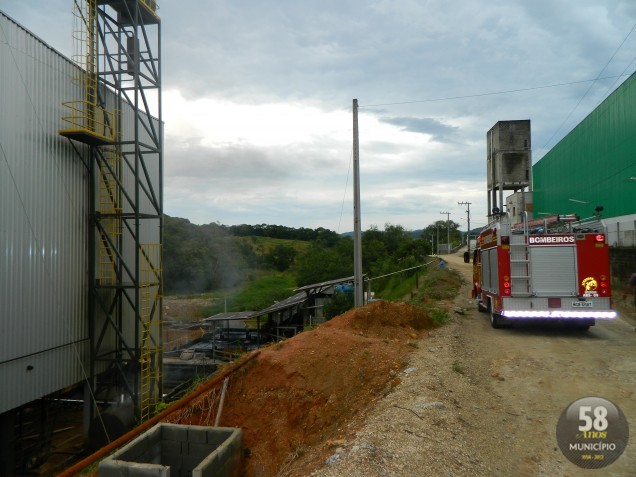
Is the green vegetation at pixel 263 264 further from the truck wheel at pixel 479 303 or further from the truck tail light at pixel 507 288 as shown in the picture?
the truck tail light at pixel 507 288

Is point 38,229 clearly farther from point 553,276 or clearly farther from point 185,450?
point 553,276

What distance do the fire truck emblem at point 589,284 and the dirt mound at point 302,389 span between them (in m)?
4.60

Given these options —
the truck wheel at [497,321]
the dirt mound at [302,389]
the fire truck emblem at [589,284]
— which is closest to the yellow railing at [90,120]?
the dirt mound at [302,389]

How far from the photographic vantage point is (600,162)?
90.2ft

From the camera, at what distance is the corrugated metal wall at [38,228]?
11.0 metres

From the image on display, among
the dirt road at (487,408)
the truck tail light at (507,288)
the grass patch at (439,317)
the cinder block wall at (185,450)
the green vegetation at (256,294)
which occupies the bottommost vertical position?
the green vegetation at (256,294)

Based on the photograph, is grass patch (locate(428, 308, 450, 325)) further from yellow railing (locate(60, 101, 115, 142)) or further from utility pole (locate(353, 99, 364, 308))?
yellow railing (locate(60, 101, 115, 142))

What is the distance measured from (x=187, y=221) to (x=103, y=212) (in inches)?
2038

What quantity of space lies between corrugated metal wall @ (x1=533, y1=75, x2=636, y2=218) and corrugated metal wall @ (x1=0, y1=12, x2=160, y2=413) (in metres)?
24.1

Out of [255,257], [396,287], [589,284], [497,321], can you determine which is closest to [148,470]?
[497,321]

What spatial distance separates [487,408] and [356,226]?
926cm

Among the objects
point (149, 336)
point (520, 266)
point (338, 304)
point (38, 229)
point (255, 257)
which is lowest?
point (149, 336)

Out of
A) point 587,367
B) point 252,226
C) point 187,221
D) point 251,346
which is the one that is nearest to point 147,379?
point 251,346

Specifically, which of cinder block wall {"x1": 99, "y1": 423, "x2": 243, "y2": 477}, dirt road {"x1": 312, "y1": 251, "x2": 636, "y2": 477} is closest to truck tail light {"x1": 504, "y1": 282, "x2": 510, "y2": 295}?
dirt road {"x1": 312, "y1": 251, "x2": 636, "y2": 477}
